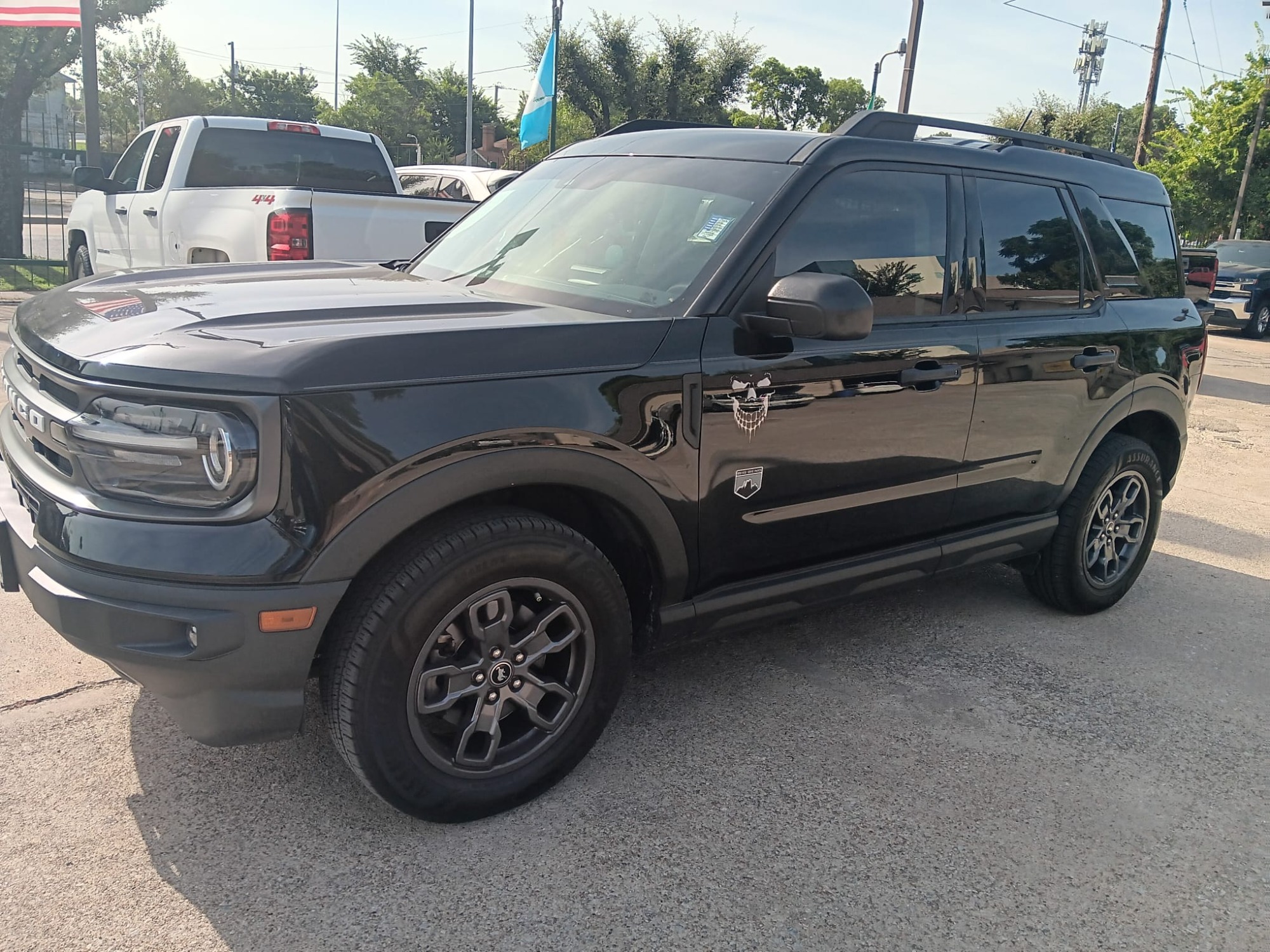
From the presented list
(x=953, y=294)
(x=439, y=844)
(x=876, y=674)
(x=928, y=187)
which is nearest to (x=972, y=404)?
(x=953, y=294)

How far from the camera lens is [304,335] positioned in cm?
240

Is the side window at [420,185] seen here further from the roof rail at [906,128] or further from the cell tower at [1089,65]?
the cell tower at [1089,65]

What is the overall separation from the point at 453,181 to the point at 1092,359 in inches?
334

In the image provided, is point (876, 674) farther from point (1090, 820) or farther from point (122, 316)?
point (122, 316)

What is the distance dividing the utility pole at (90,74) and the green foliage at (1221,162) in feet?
85.0

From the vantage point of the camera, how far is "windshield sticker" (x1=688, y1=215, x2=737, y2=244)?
3.10 m

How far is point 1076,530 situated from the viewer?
4.30 meters

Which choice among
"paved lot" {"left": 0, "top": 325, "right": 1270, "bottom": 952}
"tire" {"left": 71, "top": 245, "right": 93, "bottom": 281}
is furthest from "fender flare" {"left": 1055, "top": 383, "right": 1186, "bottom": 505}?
"tire" {"left": 71, "top": 245, "right": 93, "bottom": 281}

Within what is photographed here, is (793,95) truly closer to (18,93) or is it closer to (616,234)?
(18,93)

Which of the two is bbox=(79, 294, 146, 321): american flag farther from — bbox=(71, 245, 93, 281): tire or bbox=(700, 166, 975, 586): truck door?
bbox=(71, 245, 93, 281): tire

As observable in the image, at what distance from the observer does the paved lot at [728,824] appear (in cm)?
235

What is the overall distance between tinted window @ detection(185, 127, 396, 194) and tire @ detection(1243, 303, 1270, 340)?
53.8 ft

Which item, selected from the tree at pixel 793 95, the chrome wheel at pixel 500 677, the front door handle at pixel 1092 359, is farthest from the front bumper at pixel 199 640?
the tree at pixel 793 95

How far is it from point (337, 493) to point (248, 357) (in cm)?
36
